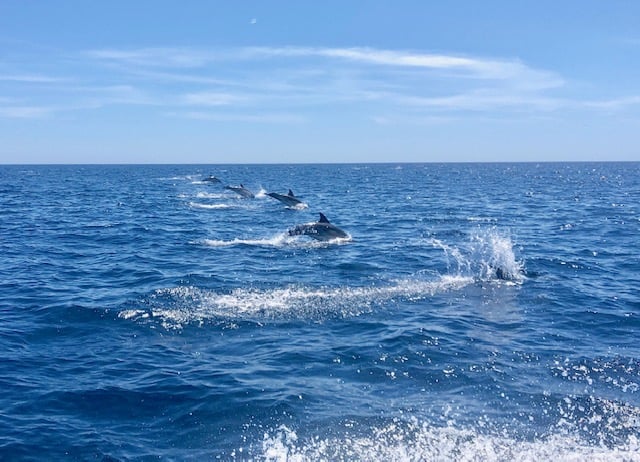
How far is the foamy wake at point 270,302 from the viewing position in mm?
17812

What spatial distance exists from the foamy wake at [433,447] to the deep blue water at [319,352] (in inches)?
1.5

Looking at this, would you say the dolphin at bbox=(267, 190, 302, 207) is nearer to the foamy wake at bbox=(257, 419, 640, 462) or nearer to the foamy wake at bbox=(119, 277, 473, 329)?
the foamy wake at bbox=(119, 277, 473, 329)

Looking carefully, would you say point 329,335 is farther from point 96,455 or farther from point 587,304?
point 587,304

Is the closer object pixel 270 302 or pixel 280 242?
pixel 270 302

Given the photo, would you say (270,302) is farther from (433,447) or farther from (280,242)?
(280,242)

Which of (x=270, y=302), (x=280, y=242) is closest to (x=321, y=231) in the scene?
(x=280, y=242)

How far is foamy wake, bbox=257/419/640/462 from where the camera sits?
33.6 feet

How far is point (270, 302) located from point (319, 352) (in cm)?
487

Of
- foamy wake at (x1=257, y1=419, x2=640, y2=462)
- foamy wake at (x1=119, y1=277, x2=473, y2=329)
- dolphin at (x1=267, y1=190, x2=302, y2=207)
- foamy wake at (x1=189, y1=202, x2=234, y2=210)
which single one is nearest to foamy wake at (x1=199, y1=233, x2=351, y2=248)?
foamy wake at (x1=119, y1=277, x2=473, y2=329)

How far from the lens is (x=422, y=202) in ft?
212

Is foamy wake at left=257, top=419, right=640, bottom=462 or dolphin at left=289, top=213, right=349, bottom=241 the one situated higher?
dolphin at left=289, top=213, right=349, bottom=241

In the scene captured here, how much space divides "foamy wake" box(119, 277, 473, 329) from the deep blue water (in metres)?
0.10

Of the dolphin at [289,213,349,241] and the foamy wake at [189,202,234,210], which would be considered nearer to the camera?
the dolphin at [289,213,349,241]

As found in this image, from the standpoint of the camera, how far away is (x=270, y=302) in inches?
767
